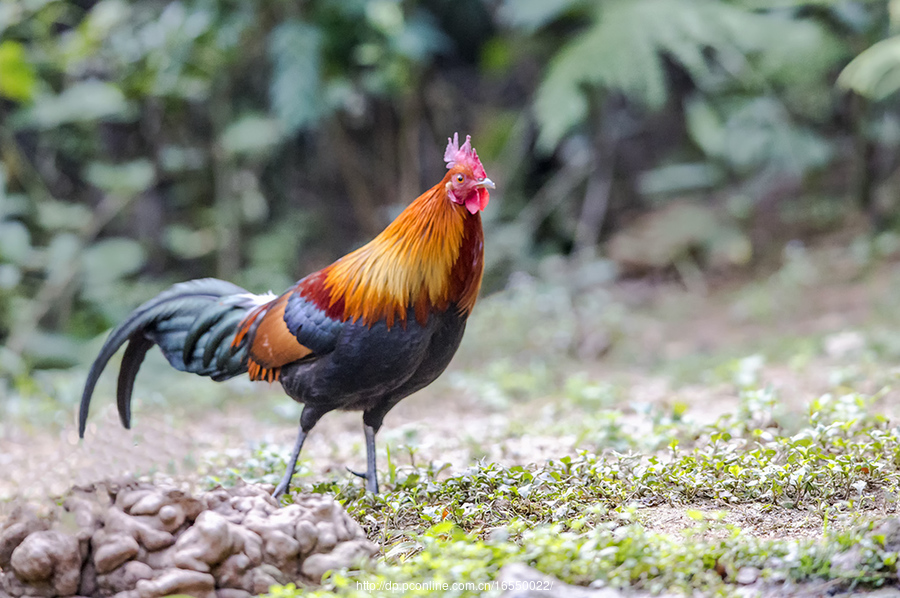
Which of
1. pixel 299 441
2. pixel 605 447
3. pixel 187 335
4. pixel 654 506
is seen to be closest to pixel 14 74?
pixel 187 335

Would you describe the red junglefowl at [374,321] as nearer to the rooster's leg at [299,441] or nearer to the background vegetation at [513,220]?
the rooster's leg at [299,441]

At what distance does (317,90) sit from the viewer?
25.9ft

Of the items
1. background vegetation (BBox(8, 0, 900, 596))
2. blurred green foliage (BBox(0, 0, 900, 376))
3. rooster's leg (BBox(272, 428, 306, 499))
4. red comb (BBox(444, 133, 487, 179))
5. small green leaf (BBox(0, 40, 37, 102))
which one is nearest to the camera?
red comb (BBox(444, 133, 487, 179))

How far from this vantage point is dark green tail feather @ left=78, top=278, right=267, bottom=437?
10.5ft

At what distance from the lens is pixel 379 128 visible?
9406mm

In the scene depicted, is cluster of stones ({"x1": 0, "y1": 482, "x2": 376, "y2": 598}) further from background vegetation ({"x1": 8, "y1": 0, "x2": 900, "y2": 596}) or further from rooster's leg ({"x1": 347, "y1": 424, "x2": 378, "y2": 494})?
rooster's leg ({"x1": 347, "y1": 424, "x2": 378, "y2": 494})

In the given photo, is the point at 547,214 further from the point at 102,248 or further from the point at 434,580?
the point at 434,580

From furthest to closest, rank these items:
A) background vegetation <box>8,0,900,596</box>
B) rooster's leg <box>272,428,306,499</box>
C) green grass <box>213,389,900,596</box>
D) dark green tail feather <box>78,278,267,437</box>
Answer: background vegetation <box>8,0,900,596</box> < dark green tail feather <box>78,278,267,437</box> < rooster's leg <box>272,428,306,499</box> < green grass <box>213,389,900,596</box>

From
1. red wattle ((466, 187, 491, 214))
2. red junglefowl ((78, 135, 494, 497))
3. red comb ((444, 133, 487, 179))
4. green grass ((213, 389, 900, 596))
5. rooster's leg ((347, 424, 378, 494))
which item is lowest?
green grass ((213, 389, 900, 596))

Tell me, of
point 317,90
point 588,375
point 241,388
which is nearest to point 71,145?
point 317,90

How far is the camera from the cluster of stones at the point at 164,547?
7.21 ft

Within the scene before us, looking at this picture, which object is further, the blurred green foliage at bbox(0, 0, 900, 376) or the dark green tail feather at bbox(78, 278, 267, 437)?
the blurred green foliage at bbox(0, 0, 900, 376)

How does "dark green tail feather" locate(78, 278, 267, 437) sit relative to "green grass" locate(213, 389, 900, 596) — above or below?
above

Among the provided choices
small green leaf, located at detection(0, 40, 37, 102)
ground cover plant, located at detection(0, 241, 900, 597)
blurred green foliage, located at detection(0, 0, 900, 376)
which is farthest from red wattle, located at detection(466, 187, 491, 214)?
small green leaf, located at detection(0, 40, 37, 102)
